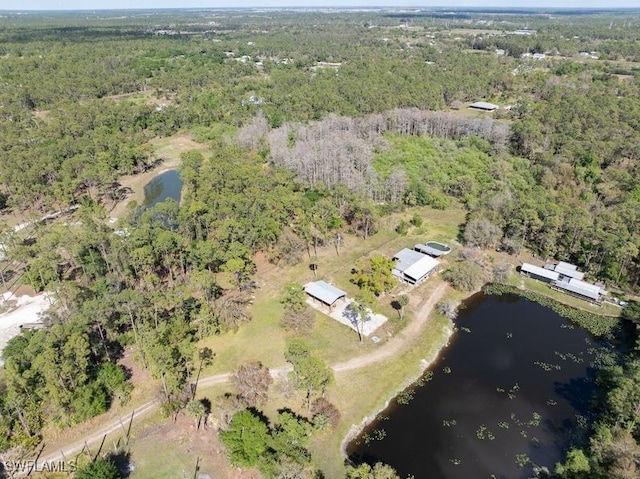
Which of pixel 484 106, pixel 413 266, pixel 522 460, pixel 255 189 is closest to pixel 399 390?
pixel 522 460

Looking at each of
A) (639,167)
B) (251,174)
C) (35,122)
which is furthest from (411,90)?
(35,122)

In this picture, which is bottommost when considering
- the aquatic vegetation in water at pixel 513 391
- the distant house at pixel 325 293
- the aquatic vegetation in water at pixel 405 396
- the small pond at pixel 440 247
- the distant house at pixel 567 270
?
the aquatic vegetation in water at pixel 513 391

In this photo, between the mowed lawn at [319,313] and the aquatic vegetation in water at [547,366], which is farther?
the mowed lawn at [319,313]

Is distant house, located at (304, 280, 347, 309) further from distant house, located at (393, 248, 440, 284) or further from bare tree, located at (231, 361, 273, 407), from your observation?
bare tree, located at (231, 361, 273, 407)

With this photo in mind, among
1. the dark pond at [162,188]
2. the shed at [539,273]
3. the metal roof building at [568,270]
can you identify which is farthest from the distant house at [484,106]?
the dark pond at [162,188]

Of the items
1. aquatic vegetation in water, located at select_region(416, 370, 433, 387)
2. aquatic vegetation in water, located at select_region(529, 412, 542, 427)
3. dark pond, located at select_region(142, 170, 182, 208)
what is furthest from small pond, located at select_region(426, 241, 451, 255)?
dark pond, located at select_region(142, 170, 182, 208)

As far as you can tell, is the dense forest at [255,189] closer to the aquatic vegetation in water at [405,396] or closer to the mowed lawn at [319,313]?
the mowed lawn at [319,313]

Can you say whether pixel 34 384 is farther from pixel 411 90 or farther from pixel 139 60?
pixel 139 60
